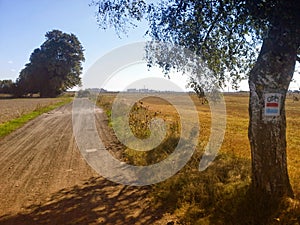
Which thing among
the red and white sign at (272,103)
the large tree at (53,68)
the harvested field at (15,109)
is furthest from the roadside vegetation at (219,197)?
the large tree at (53,68)

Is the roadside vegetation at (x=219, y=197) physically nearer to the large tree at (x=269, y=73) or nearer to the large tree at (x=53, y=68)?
the large tree at (x=269, y=73)

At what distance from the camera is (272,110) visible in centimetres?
549

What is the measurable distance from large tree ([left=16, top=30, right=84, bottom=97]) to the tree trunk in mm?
76622

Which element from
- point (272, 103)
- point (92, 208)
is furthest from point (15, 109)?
point (272, 103)

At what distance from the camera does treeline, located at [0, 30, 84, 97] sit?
3044 inches

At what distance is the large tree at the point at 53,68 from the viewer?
77.2 m

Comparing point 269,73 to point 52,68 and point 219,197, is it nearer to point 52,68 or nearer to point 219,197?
point 219,197

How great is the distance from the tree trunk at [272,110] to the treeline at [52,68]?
76571mm

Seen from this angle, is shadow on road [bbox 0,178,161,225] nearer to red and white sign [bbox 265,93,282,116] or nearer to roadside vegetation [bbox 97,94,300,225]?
roadside vegetation [bbox 97,94,300,225]

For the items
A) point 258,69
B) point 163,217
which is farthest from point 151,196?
point 258,69

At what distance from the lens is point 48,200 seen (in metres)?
6.37

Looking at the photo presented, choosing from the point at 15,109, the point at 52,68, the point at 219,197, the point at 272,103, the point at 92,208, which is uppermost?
the point at 52,68

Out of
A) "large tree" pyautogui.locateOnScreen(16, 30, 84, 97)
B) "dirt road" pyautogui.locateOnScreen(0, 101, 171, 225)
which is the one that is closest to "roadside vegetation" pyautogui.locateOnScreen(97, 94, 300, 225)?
"dirt road" pyautogui.locateOnScreen(0, 101, 171, 225)

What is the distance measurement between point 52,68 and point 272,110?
7699 cm
